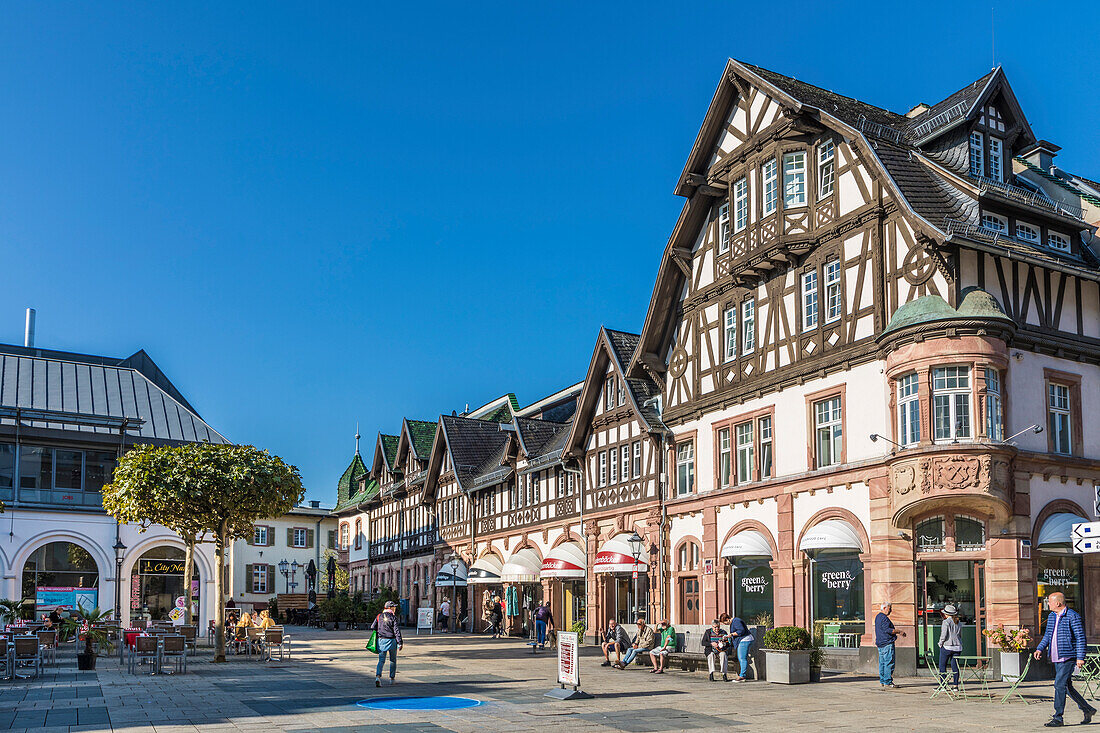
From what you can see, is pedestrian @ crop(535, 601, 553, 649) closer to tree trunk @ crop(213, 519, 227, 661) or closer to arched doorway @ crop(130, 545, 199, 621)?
tree trunk @ crop(213, 519, 227, 661)

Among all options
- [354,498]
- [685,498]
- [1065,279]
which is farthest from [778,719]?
[354,498]

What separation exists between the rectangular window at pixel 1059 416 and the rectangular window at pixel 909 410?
3.52 metres

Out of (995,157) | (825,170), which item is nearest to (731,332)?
(825,170)

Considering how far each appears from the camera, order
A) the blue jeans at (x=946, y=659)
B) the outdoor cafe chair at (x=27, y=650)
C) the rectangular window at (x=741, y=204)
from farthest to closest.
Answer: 1. the rectangular window at (x=741, y=204)
2. the outdoor cafe chair at (x=27, y=650)
3. the blue jeans at (x=946, y=659)

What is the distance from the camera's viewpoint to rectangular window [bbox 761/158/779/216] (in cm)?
3044

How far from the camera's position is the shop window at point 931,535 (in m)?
24.4

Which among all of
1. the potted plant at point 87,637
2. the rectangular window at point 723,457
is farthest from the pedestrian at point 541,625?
the potted plant at point 87,637

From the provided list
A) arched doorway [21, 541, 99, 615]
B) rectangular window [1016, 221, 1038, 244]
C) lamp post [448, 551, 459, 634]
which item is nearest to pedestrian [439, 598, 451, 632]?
lamp post [448, 551, 459, 634]

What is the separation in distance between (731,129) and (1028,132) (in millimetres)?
8316

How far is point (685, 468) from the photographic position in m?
35.2

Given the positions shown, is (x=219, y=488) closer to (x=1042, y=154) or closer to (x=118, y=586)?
(x=118, y=586)

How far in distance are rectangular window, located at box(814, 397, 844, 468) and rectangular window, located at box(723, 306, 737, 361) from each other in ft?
15.0

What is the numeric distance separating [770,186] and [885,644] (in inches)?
543

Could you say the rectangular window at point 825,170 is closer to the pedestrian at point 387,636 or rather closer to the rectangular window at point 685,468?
the rectangular window at point 685,468
